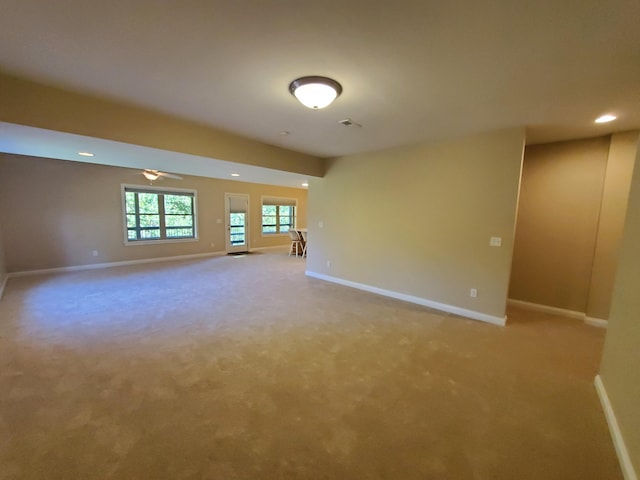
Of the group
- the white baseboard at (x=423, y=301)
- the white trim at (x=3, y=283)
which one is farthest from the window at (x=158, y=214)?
the white baseboard at (x=423, y=301)

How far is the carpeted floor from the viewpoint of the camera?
4.95 ft

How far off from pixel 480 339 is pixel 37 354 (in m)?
4.63

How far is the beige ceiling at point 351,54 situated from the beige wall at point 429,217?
82cm

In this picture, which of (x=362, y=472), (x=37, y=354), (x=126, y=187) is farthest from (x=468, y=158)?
(x=126, y=187)

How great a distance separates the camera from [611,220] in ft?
11.3

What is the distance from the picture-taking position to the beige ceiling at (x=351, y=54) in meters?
1.44

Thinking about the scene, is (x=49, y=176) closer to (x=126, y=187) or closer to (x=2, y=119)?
(x=126, y=187)

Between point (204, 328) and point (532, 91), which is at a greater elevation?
point (532, 91)

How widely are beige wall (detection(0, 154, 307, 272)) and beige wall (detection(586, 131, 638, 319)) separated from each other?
8.49 m

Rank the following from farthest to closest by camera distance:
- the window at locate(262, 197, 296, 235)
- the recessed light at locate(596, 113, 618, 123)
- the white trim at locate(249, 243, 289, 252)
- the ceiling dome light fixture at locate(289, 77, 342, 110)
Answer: the window at locate(262, 197, 296, 235), the white trim at locate(249, 243, 289, 252), the recessed light at locate(596, 113, 618, 123), the ceiling dome light fixture at locate(289, 77, 342, 110)

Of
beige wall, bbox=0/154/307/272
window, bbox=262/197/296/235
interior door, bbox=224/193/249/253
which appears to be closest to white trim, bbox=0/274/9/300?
beige wall, bbox=0/154/307/272

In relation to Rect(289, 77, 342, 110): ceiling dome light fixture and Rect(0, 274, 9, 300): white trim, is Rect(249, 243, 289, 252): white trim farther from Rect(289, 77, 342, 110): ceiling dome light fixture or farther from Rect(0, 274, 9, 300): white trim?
Rect(289, 77, 342, 110): ceiling dome light fixture

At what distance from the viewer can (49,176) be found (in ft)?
17.4

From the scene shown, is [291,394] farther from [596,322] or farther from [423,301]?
[596,322]
